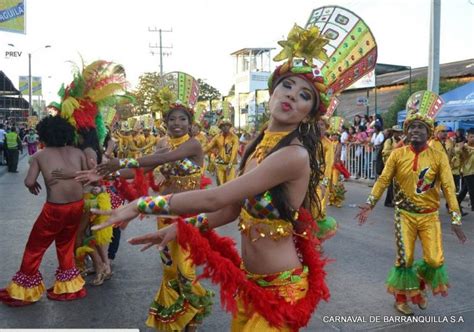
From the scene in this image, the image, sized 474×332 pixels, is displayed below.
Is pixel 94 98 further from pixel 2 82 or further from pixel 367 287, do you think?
pixel 2 82

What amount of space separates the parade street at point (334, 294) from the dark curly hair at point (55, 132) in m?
1.53

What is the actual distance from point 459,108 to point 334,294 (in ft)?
33.8

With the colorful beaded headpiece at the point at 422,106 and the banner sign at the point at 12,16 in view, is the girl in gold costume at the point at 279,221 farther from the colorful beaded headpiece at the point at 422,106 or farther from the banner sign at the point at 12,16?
the banner sign at the point at 12,16

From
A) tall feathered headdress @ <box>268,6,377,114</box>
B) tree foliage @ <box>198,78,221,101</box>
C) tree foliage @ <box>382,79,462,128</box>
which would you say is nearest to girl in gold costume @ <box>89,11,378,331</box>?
tall feathered headdress @ <box>268,6,377,114</box>

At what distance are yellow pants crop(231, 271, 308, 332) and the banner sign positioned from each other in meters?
11.5

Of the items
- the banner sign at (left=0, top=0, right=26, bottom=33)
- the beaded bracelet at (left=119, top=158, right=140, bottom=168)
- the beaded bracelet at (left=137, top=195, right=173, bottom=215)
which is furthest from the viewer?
the banner sign at (left=0, top=0, right=26, bottom=33)

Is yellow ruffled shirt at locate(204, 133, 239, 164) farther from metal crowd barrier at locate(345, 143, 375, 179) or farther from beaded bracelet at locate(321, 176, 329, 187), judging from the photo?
metal crowd barrier at locate(345, 143, 375, 179)

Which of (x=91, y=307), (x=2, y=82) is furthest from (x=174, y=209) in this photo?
(x=2, y=82)

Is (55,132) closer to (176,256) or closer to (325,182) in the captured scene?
(176,256)

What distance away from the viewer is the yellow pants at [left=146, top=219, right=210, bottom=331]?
4.04 metres

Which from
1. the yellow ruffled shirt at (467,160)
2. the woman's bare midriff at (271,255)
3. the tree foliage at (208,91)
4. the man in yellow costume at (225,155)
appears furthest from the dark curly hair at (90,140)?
the tree foliage at (208,91)

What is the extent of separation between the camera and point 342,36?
5.52 m

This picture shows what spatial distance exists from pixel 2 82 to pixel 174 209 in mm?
41789

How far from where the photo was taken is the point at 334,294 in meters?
5.23
